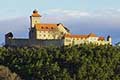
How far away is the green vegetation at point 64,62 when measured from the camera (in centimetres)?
9962

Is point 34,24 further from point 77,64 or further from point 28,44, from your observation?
point 77,64

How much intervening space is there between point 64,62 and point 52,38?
5.96 metres

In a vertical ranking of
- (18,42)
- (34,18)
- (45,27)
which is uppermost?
(34,18)

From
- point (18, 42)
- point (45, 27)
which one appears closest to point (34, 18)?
point (45, 27)

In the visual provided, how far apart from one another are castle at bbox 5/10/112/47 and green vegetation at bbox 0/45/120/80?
1400mm

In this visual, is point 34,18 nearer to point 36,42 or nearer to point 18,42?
point 18,42

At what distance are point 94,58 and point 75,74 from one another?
192 inches

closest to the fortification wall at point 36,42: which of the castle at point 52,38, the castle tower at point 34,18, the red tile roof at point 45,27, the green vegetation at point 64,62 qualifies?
the castle at point 52,38

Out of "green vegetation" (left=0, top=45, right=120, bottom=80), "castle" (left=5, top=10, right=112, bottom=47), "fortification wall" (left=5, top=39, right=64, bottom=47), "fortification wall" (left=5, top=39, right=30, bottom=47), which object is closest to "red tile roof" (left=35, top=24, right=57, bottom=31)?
"castle" (left=5, top=10, right=112, bottom=47)

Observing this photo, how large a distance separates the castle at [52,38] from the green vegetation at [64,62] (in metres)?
1.40

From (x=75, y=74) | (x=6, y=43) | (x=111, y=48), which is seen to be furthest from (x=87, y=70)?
(x=6, y=43)

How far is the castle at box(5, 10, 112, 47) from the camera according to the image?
108062 millimetres

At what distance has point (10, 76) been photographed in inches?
3878

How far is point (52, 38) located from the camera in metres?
108
